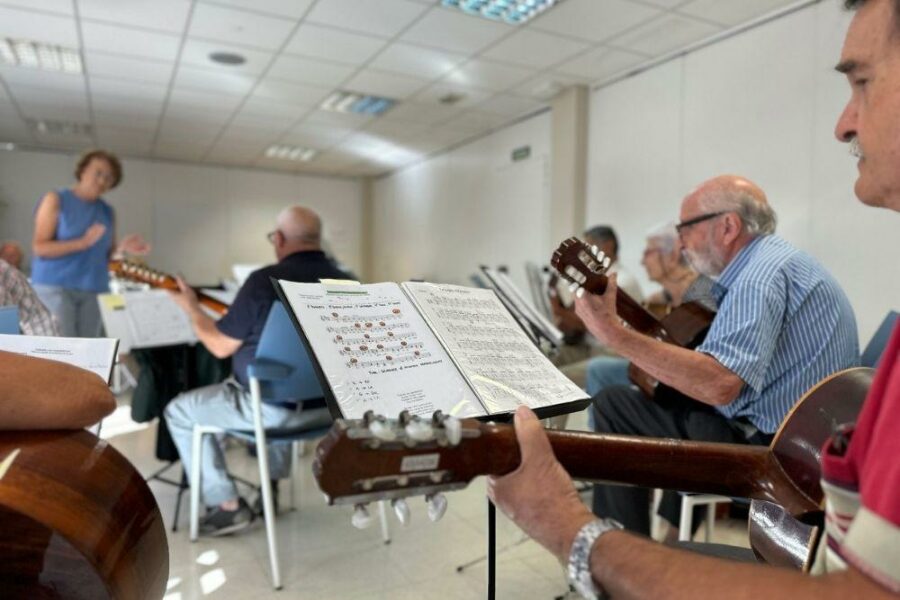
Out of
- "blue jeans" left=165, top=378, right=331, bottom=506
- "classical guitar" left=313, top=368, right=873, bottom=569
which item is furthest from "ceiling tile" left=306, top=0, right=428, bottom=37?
"classical guitar" left=313, top=368, right=873, bottom=569

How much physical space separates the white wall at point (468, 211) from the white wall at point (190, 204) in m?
1.04

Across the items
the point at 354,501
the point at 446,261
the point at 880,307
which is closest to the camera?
the point at 354,501

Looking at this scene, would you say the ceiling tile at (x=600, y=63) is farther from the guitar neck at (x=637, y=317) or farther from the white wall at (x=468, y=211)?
the guitar neck at (x=637, y=317)

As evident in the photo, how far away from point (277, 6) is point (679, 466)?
334 cm

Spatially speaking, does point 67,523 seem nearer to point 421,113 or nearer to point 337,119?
point 421,113

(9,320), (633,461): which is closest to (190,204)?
(9,320)

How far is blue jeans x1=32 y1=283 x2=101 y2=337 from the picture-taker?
2.74 meters

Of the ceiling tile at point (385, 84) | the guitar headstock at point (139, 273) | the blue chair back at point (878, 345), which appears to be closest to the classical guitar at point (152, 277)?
the guitar headstock at point (139, 273)

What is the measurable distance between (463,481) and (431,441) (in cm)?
7

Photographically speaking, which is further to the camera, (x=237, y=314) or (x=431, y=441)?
(x=237, y=314)

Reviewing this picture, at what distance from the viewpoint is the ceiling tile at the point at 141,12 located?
10.5 feet

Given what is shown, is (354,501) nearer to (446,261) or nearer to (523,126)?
(523,126)

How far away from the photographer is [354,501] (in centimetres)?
61

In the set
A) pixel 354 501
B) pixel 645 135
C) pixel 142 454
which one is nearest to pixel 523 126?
pixel 645 135
